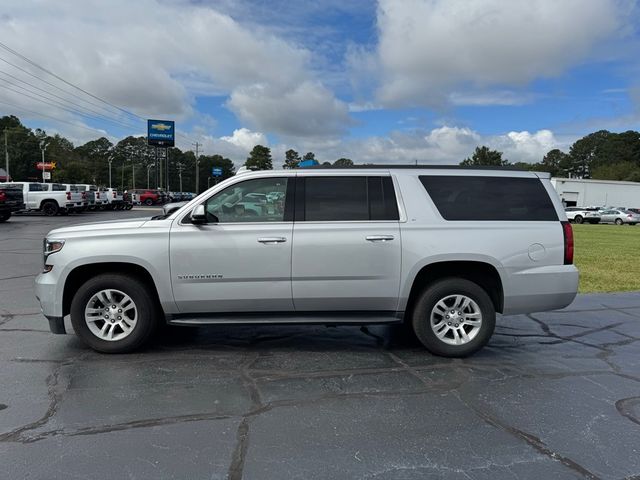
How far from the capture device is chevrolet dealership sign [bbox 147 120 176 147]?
214 ft

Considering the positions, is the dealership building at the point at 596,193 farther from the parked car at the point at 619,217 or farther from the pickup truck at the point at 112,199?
the pickup truck at the point at 112,199

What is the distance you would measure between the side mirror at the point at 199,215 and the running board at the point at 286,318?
0.92m

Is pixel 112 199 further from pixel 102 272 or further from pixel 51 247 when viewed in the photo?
pixel 102 272

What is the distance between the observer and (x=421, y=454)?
3207 millimetres

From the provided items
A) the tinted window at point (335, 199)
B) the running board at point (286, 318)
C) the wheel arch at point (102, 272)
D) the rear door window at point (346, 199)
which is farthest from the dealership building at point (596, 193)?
the wheel arch at point (102, 272)

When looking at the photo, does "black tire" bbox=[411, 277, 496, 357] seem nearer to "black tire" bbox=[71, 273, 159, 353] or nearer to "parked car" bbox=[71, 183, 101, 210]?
"black tire" bbox=[71, 273, 159, 353]

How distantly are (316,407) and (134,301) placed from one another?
2.17 meters

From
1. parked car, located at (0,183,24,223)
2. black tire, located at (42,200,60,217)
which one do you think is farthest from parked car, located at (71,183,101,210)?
parked car, located at (0,183,24,223)

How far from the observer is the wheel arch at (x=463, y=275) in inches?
199

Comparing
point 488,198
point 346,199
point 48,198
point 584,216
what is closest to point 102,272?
point 346,199

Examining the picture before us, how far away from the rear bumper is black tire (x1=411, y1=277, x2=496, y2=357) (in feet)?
0.75

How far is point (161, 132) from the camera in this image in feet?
216

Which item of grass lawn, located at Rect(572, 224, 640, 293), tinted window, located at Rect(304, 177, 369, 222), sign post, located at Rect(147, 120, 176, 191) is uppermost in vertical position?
sign post, located at Rect(147, 120, 176, 191)

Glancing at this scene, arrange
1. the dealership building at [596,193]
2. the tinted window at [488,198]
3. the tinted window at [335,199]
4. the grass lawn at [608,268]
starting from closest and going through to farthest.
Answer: the tinted window at [335,199], the tinted window at [488,198], the grass lawn at [608,268], the dealership building at [596,193]
